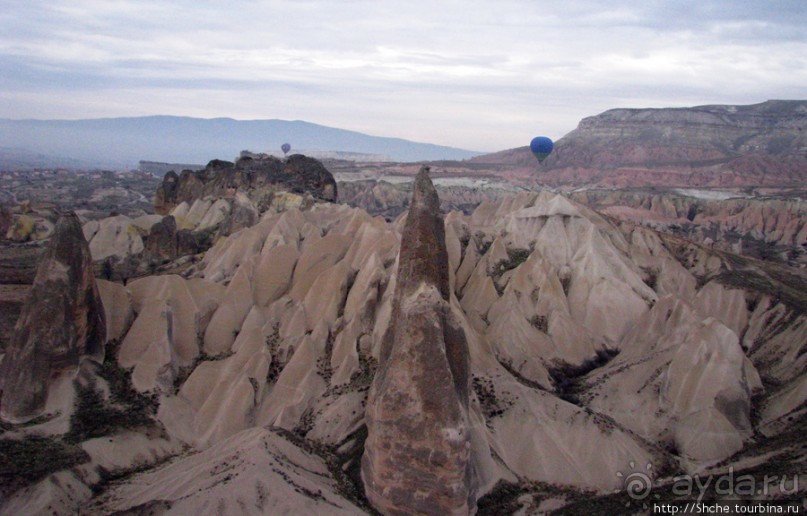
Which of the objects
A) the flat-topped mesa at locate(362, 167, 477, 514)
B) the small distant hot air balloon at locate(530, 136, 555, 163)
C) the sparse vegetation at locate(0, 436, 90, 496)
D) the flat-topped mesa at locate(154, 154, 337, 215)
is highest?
the small distant hot air balloon at locate(530, 136, 555, 163)

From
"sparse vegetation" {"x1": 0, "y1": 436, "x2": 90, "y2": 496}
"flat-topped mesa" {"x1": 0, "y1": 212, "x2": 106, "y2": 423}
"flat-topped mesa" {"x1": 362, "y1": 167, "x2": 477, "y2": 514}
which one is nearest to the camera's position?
"flat-topped mesa" {"x1": 362, "y1": 167, "x2": 477, "y2": 514}

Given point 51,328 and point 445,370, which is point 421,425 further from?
point 51,328

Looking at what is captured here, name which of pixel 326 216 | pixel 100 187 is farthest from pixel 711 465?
pixel 100 187

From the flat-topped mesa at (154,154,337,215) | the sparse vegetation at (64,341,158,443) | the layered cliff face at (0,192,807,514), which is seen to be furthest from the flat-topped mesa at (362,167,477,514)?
the flat-topped mesa at (154,154,337,215)

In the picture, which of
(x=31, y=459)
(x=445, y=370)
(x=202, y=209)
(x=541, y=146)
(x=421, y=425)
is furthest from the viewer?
(x=541, y=146)

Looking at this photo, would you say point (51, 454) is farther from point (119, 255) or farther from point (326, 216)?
point (119, 255)

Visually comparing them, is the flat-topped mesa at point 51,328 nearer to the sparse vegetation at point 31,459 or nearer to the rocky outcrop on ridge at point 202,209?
the sparse vegetation at point 31,459

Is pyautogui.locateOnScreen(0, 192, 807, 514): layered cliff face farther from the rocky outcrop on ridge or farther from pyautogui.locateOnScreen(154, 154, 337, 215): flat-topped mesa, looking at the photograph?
pyautogui.locateOnScreen(154, 154, 337, 215): flat-topped mesa

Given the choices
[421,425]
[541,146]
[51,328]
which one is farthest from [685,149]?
[51,328]
